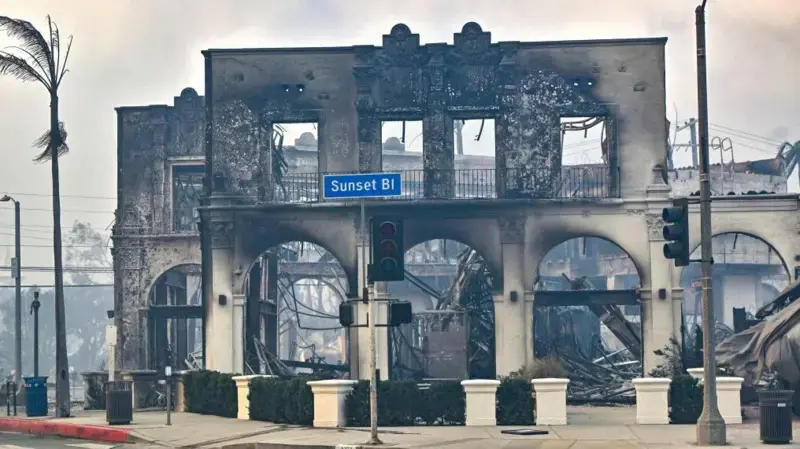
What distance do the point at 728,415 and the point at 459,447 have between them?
269 inches

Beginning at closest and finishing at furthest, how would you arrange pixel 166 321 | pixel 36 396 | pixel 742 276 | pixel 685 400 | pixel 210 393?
1. pixel 685 400
2. pixel 210 393
3. pixel 36 396
4. pixel 166 321
5. pixel 742 276

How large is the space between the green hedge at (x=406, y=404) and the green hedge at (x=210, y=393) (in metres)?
5.41

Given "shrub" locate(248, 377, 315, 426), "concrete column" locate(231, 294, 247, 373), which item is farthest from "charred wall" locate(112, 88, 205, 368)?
"shrub" locate(248, 377, 315, 426)

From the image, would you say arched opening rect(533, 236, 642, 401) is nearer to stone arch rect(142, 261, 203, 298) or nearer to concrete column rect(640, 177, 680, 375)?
concrete column rect(640, 177, 680, 375)

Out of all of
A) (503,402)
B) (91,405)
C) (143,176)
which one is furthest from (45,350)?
(503,402)

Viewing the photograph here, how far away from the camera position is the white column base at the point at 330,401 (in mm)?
28094

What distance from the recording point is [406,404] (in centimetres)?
2834

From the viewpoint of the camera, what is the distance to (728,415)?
2728 centimetres

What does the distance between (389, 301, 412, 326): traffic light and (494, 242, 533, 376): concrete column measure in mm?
18521

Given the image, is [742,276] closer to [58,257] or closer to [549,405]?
[58,257]

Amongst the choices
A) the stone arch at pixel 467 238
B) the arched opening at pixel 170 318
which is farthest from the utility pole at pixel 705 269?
the arched opening at pixel 170 318

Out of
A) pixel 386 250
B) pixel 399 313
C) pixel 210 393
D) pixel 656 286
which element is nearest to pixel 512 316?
pixel 656 286

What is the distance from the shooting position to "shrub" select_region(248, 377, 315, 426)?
2900 cm

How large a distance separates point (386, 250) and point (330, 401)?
6204mm
